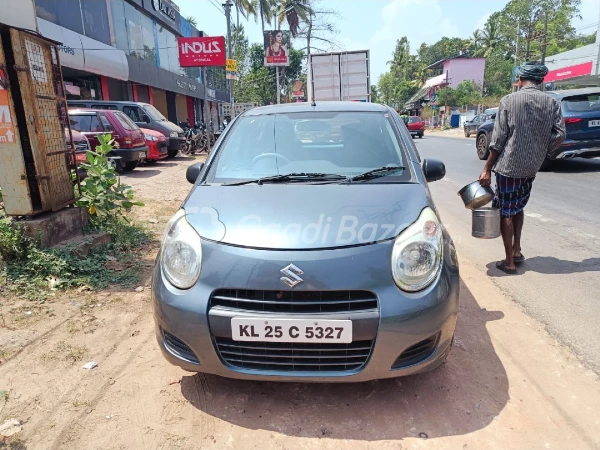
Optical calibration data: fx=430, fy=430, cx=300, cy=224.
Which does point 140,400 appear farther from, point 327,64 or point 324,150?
point 327,64

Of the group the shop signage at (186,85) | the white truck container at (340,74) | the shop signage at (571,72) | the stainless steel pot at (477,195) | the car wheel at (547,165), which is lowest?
the car wheel at (547,165)

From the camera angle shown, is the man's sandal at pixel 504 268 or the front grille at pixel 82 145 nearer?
the man's sandal at pixel 504 268

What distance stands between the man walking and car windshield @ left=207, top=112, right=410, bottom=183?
4.16 feet

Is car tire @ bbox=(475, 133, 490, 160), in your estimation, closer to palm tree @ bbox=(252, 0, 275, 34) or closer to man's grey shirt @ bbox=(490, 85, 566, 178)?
man's grey shirt @ bbox=(490, 85, 566, 178)

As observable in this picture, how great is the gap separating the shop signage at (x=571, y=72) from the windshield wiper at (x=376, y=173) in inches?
1511

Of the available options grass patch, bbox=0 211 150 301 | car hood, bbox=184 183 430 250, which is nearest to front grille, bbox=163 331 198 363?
car hood, bbox=184 183 430 250

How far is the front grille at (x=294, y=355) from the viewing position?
2006 mm

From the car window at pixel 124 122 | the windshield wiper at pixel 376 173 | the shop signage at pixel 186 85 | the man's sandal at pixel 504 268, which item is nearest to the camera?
the windshield wiper at pixel 376 173

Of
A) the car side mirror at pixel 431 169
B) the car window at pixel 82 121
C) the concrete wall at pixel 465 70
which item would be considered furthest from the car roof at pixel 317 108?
the concrete wall at pixel 465 70

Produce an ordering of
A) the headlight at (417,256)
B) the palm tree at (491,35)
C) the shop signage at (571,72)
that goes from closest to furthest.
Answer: the headlight at (417,256)
the shop signage at (571,72)
the palm tree at (491,35)

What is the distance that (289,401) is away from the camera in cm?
227

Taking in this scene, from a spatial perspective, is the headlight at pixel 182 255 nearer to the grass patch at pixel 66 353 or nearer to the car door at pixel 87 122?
the grass patch at pixel 66 353

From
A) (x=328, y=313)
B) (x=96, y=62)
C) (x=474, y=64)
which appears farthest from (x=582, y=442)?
(x=474, y=64)

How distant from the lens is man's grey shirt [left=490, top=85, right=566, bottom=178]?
371 centimetres
